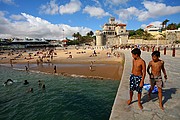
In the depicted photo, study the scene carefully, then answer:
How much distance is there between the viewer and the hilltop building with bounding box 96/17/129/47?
75.4 m

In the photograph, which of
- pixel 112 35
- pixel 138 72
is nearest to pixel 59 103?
pixel 138 72

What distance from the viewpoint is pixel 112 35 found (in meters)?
83.9

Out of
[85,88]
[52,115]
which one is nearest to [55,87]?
[85,88]

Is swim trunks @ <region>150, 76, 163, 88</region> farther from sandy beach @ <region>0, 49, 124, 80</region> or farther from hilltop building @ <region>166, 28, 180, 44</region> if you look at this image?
hilltop building @ <region>166, 28, 180, 44</region>

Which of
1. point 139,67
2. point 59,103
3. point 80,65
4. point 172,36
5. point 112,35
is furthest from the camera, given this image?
point 112,35

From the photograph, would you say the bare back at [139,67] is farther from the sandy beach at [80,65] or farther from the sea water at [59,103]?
the sandy beach at [80,65]

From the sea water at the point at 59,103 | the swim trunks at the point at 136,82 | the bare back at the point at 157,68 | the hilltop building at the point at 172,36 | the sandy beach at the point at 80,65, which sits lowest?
the sea water at the point at 59,103

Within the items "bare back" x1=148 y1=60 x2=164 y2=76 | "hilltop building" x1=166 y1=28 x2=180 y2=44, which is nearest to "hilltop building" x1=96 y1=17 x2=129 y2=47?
"hilltop building" x1=166 y1=28 x2=180 y2=44

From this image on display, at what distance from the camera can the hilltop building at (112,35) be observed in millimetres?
75438

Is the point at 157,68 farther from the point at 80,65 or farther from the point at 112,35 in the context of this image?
the point at 112,35

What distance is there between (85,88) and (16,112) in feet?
19.1

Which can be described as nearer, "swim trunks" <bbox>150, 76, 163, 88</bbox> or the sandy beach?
"swim trunks" <bbox>150, 76, 163, 88</bbox>

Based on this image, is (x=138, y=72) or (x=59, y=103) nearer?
(x=138, y=72)

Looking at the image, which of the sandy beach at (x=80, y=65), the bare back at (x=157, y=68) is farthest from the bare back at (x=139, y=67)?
the sandy beach at (x=80, y=65)
